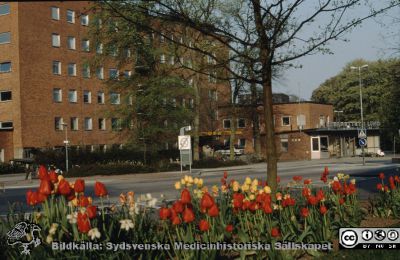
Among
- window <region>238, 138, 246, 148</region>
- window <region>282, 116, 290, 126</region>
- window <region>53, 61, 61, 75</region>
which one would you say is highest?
window <region>53, 61, 61, 75</region>

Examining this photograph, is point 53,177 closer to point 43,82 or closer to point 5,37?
point 43,82

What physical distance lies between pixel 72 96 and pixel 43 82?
193 inches

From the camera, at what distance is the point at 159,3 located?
7.11 meters

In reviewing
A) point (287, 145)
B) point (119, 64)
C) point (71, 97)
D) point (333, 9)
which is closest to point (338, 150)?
point (287, 145)

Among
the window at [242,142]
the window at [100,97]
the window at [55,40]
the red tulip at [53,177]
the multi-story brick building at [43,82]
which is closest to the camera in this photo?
the red tulip at [53,177]

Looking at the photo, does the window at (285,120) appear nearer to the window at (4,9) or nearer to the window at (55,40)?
the window at (55,40)

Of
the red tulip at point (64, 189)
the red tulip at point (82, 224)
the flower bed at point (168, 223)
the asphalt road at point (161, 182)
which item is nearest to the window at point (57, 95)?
the asphalt road at point (161, 182)

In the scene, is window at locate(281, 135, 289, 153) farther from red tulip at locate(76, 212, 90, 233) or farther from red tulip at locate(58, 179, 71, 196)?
red tulip at locate(76, 212, 90, 233)

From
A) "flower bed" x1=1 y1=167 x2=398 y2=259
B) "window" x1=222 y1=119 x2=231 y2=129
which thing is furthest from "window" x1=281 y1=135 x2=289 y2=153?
"flower bed" x1=1 y1=167 x2=398 y2=259

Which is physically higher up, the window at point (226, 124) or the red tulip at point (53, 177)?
the window at point (226, 124)

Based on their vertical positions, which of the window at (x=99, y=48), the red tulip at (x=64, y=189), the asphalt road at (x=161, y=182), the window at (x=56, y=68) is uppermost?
the window at (x=56, y=68)

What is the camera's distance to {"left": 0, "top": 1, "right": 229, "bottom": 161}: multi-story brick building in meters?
52.1

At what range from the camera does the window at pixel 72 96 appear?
58.6m

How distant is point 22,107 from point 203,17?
46.8m
